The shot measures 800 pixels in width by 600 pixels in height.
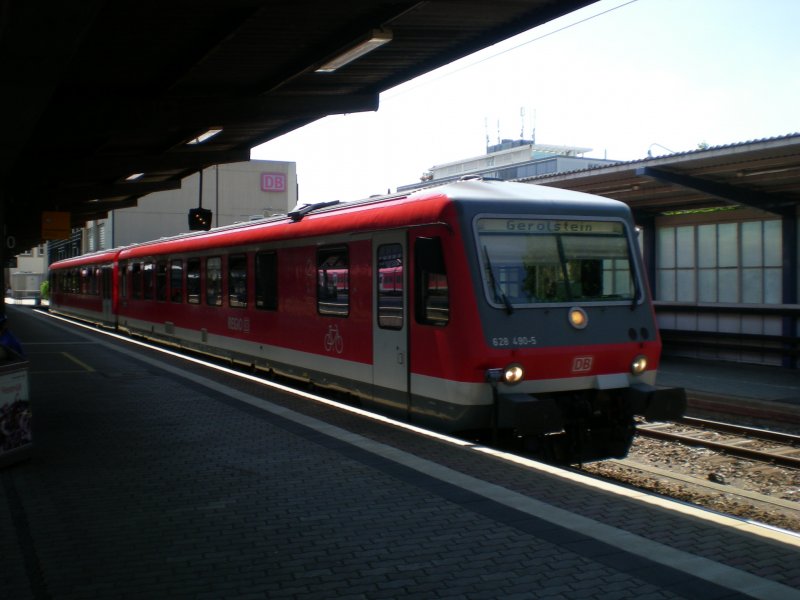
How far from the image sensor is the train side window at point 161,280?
20.2 meters

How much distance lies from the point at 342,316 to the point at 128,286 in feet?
51.3

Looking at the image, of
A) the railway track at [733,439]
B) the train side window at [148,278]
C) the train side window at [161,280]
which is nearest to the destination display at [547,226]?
the railway track at [733,439]

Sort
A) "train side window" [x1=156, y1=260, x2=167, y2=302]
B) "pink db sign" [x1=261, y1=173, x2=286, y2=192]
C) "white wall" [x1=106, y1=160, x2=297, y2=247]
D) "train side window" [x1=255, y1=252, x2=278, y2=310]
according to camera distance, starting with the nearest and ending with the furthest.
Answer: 1. "train side window" [x1=255, y1=252, x2=278, y2=310]
2. "train side window" [x1=156, y1=260, x2=167, y2=302]
3. "white wall" [x1=106, y1=160, x2=297, y2=247]
4. "pink db sign" [x1=261, y1=173, x2=286, y2=192]

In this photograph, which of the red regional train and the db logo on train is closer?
the red regional train

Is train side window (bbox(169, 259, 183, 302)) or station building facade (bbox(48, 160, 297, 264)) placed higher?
station building facade (bbox(48, 160, 297, 264))

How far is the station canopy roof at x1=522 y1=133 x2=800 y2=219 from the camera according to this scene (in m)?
13.5

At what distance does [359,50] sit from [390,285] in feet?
11.5

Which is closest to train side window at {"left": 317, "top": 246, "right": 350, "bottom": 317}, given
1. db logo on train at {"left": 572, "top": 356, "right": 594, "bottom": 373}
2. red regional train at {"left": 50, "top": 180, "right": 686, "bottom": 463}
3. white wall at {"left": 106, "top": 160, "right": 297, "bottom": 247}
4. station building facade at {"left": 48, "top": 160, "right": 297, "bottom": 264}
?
red regional train at {"left": 50, "top": 180, "right": 686, "bottom": 463}

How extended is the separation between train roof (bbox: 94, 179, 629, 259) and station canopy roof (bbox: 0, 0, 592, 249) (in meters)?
2.05

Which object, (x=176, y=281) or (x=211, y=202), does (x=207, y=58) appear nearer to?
(x=176, y=281)

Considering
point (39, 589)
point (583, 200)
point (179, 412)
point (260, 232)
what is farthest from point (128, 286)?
point (39, 589)

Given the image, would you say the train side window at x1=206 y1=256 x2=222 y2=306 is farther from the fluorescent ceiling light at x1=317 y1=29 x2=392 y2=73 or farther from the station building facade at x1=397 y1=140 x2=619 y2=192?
the station building facade at x1=397 y1=140 x2=619 y2=192

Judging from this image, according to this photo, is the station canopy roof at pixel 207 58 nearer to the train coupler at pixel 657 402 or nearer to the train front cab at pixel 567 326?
the train front cab at pixel 567 326

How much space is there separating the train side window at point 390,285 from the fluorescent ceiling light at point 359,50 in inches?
105
